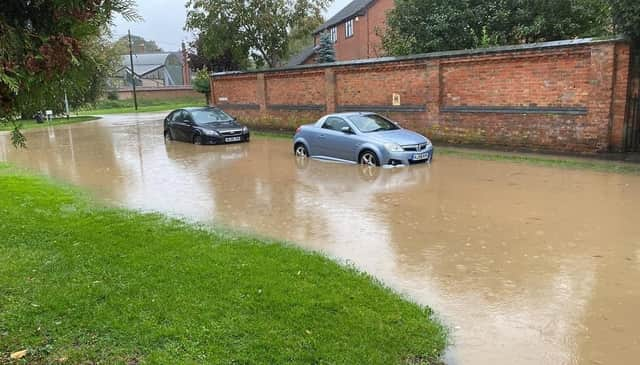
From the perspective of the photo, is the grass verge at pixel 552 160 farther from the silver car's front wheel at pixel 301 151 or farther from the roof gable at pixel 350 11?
the roof gable at pixel 350 11

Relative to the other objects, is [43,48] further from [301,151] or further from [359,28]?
[359,28]

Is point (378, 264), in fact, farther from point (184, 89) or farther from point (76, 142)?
point (184, 89)

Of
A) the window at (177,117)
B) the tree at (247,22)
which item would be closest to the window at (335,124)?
the window at (177,117)

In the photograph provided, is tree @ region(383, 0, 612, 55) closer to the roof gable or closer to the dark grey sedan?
the dark grey sedan

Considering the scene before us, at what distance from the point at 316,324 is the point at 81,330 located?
184 centimetres

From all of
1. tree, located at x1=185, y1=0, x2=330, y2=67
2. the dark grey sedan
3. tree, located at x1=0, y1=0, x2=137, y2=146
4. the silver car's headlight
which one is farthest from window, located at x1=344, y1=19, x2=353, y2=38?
tree, located at x1=0, y1=0, x2=137, y2=146

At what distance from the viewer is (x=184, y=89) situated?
71.8 metres

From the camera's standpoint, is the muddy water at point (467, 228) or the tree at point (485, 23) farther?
the tree at point (485, 23)

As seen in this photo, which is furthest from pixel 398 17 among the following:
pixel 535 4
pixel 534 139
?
pixel 534 139

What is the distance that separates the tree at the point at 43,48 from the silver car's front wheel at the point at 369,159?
973 centimetres

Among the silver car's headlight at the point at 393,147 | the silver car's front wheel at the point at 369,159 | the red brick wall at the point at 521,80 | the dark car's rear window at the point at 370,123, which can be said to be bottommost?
the silver car's front wheel at the point at 369,159

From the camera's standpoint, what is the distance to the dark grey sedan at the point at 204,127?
19.5m

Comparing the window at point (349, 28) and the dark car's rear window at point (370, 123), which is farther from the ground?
the window at point (349, 28)

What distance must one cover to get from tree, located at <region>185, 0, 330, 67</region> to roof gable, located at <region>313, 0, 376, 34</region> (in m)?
10.6
